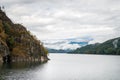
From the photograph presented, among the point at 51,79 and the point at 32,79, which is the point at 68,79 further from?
the point at 32,79

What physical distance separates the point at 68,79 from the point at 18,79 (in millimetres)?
18194

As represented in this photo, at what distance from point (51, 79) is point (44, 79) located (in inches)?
111

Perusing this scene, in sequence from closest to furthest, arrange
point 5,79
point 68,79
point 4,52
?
1. point 5,79
2. point 68,79
3. point 4,52

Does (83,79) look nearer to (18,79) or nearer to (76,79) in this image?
(76,79)

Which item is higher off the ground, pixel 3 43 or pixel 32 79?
pixel 3 43

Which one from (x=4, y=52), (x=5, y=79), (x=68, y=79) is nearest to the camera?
(x=5, y=79)

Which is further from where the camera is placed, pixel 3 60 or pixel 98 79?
pixel 3 60

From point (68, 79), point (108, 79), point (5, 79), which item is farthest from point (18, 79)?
point (108, 79)

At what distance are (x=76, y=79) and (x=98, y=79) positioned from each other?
833cm

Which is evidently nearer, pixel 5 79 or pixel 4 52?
pixel 5 79

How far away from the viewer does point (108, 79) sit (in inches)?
4023

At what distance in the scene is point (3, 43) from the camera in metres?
197

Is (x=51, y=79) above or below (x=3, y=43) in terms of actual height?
below

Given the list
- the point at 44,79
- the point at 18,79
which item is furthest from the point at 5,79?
the point at 44,79
